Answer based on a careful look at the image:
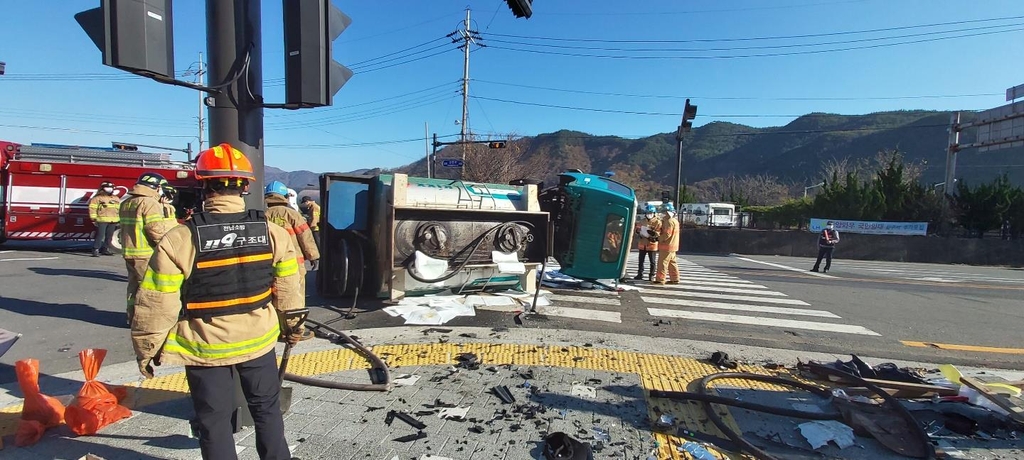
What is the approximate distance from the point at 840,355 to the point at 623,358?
105 inches

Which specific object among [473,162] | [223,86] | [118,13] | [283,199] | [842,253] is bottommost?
[842,253]

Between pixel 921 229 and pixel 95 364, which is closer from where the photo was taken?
pixel 95 364

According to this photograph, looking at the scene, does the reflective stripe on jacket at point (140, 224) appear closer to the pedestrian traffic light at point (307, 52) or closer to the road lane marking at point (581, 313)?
the pedestrian traffic light at point (307, 52)

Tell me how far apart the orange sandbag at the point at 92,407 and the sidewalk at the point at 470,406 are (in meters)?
0.07

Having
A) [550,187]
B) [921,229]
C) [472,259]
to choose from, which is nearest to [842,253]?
[921,229]

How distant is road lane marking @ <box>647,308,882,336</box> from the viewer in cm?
641

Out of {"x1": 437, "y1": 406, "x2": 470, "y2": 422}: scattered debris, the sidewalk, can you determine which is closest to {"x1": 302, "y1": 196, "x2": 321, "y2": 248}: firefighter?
the sidewalk

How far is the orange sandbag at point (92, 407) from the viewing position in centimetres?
Answer: 282

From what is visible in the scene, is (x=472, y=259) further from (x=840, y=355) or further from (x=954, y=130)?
(x=954, y=130)

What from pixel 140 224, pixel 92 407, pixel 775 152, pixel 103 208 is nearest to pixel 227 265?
pixel 92 407

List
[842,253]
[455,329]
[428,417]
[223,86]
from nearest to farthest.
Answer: [223,86], [428,417], [455,329], [842,253]

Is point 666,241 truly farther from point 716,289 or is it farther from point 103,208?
point 103,208

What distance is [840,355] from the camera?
16.8 ft

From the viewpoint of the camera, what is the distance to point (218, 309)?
2.21 m
